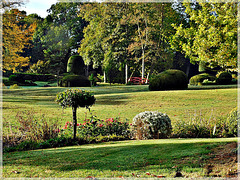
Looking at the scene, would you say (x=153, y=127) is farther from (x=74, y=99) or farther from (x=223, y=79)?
(x=223, y=79)

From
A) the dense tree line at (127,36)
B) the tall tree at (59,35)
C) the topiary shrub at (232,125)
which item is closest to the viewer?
the topiary shrub at (232,125)

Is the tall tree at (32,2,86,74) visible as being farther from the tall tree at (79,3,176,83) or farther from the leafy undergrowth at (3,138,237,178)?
the leafy undergrowth at (3,138,237,178)

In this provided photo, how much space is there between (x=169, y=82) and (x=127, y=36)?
13.7 m

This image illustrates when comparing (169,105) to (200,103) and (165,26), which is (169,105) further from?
(165,26)

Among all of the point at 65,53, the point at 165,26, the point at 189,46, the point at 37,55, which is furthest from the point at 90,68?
the point at 189,46

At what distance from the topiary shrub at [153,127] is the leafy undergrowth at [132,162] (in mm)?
1424

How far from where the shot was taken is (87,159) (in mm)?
5289

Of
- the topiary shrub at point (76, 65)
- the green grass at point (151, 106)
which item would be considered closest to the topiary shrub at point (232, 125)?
the green grass at point (151, 106)

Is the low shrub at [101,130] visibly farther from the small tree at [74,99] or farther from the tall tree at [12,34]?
the tall tree at [12,34]

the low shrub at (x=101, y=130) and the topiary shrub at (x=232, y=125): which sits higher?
the topiary shrub at (x=232, y=125)

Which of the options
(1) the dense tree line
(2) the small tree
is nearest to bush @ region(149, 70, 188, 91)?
(1) the dense tree line

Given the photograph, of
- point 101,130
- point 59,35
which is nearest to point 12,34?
point 101,130

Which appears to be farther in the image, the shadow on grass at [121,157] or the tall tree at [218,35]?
the tall tree at [218,35]

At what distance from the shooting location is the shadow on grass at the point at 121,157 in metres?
4.62
